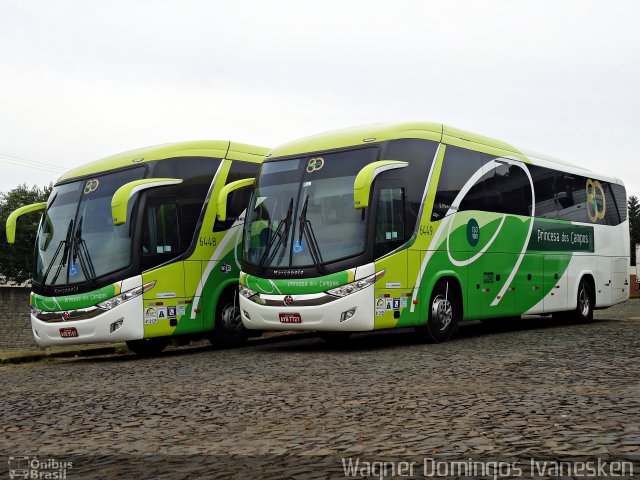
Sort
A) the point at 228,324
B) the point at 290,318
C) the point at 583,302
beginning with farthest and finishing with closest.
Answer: the point at 583,302 < the point at 228,324 < the point at 290,318

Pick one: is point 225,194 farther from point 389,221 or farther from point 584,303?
point 584,303

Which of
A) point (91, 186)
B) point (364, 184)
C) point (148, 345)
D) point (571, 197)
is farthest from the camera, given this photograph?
point (571, 197)

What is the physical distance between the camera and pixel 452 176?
15500 millimetres

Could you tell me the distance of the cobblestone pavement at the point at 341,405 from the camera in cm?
620

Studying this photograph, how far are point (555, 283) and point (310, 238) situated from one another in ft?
26.2

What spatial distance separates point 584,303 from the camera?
2128cm

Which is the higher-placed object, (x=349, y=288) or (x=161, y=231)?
(x=161, y=231)

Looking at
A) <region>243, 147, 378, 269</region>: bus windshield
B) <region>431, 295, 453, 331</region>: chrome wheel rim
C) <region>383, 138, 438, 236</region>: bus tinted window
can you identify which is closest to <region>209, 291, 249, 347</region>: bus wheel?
<region>243, 147, 378, 269</region>: bus windshield

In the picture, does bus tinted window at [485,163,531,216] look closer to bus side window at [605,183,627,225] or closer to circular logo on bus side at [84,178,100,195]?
bus side window at [605,183,627,225]

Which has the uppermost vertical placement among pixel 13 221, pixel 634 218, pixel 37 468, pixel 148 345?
pixel 634 218

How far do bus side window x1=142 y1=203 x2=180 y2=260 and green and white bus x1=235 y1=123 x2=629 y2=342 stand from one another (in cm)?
136

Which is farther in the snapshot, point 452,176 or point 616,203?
point 616,203

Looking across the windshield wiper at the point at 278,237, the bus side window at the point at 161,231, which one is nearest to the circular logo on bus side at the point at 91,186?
the bus side window at the point at 161,231

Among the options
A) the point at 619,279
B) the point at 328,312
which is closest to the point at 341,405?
the point at 328,312
